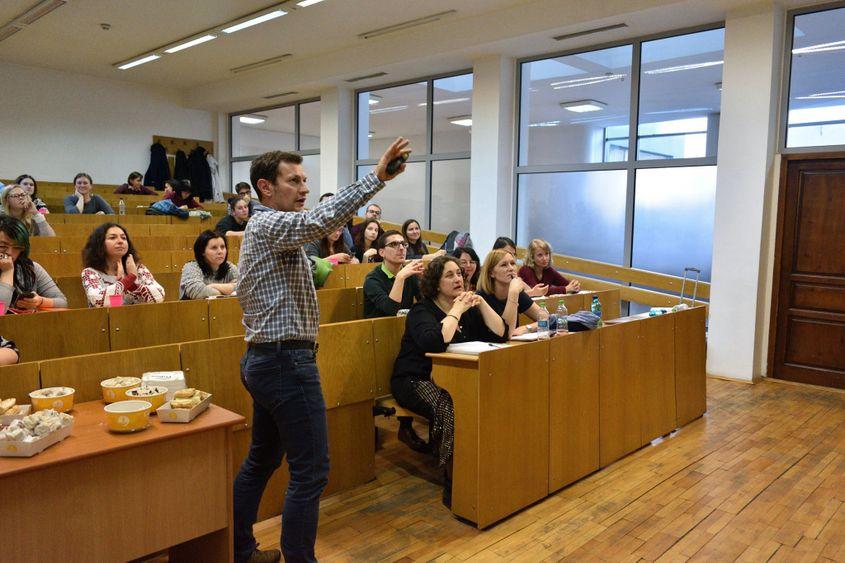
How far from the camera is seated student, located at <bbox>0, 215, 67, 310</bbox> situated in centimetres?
286

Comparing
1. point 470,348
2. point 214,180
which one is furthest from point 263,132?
point 470,348

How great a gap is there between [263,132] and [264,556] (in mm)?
9691

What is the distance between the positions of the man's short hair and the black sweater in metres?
1.14

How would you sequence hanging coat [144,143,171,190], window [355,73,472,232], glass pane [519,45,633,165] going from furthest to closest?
hanging coat [144,143,171,190]
window [355,73,472,232]
glass pane [519,45,633,165]

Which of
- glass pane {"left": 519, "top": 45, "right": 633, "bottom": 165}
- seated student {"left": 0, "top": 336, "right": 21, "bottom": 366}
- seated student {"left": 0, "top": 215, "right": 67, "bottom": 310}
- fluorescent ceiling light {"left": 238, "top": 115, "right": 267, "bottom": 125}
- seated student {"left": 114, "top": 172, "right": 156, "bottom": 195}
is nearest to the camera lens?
seated student {"left": 0, "top": 336, "right": 21, "bottom": 366}

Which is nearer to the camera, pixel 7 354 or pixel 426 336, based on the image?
pixel 7 354

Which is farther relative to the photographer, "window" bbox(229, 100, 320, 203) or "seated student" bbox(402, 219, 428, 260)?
"window" bbox(229, 100, 320, 203)

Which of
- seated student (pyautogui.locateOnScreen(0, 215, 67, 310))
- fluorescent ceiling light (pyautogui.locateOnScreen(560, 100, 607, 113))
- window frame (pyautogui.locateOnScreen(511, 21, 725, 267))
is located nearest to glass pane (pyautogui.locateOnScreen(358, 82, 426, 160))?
window frame (pyautogui.locateOnScreen(511, 21, 725, 267))

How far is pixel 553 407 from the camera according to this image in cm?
287

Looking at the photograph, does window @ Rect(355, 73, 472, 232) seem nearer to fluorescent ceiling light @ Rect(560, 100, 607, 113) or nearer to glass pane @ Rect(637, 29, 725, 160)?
fluorescent ceiling light @ Rect(560, 100, 607, 113)

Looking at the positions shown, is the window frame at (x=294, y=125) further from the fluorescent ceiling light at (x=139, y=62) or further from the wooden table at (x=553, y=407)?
the wooden table at (x=553, y=407)

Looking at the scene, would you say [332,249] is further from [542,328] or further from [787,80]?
[787,80]

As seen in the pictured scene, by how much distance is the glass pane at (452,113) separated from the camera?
25.3 ft

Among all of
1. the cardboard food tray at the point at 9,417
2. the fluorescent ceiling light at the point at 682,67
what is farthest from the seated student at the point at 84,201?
A: the fluorescent ceiling light at the point at 682,67
